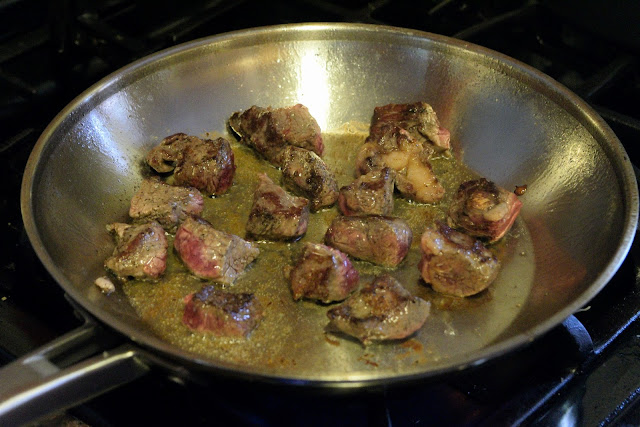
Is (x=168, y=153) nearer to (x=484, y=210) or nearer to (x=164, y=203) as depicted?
(x=164, y=203)

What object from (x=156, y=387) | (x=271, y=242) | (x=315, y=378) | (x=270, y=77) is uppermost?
(x=270, y=77)

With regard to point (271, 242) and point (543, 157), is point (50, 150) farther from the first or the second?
point (543, 157)

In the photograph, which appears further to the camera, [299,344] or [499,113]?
[499,113]

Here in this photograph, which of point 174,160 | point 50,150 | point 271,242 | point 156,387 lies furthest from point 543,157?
point 50,150

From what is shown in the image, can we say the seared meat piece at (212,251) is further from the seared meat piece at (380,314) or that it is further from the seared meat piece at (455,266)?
the seared meat piece at (455,266)

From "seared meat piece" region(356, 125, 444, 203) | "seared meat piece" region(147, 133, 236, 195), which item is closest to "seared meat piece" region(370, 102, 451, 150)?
"seared meat piece" region(356, 125, 444, 203)

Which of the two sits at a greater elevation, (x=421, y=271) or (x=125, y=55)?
(x=125, y=55)
